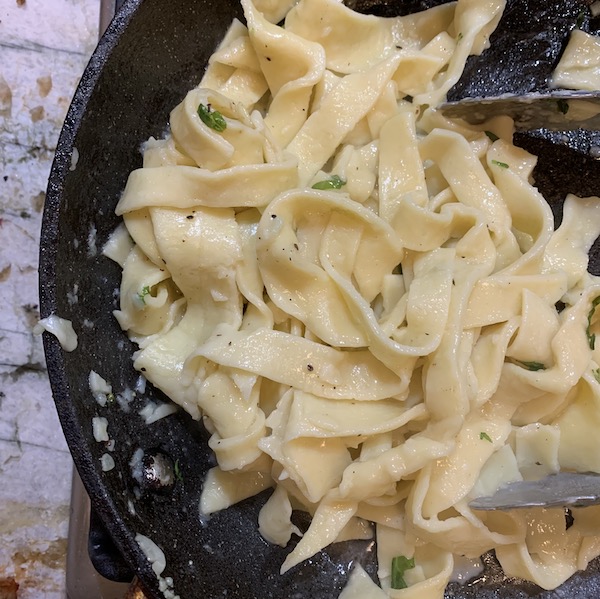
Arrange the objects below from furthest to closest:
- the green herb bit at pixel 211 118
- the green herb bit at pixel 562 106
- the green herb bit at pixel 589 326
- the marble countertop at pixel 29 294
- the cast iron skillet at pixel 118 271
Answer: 1. the marble countertop at pixel 29 294
2. the green herb bit at pixel 589 326
3. the green herb bit at pixel 562 106
4. the green herb bit at pixel 211 118
5. the cast iron skillet at pixel 118 271

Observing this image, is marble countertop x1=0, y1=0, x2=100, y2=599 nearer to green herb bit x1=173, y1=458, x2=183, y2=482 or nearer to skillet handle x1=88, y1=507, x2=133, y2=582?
skillet handle x1=88, y1=507, x2=133, y2=582

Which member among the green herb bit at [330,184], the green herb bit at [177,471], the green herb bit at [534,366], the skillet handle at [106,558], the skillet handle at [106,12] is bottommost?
the skillet handle at [106,558]

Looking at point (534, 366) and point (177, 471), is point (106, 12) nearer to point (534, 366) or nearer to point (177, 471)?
point (177, 471)

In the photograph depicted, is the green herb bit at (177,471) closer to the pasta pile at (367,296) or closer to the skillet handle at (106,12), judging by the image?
the pasta pile at (367,296)

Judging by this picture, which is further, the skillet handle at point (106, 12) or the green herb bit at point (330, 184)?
the skillet handle at point (106, 12)

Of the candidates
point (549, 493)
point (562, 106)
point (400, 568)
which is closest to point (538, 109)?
point (562, 106)

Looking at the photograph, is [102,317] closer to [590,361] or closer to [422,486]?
[422,486]

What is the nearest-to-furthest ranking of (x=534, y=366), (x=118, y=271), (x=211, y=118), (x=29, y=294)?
(x=211, y=118) → (x=118, y=271) → (x=534, y=366) → (x=29, y=294)

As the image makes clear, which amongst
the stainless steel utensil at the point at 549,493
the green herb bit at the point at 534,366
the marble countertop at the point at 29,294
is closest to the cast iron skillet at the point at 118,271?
the stainless steel utensil at the point at 549,493
